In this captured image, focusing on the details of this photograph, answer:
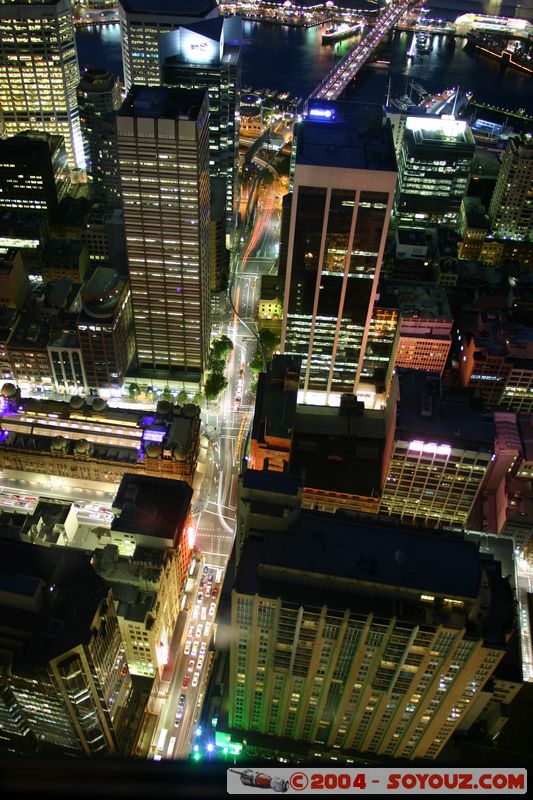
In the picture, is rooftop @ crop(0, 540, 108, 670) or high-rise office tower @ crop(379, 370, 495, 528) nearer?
rooftop @ crop(0, 540, 108, 670)

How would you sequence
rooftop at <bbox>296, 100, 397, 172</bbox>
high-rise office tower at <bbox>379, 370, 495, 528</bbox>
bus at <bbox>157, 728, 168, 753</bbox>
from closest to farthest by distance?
bus at <bbox>157, 728, 168, 753</bbox>, high-rise office tower at <bbox>379, 370, 495, 528</bbox>, rooftop at <bbox>296, 100, 397, 172</bbox>

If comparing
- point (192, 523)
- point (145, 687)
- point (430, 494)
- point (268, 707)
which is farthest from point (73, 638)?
point (430, 494)

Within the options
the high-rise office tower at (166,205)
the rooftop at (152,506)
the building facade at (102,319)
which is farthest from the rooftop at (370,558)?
the building facade at (102,319)

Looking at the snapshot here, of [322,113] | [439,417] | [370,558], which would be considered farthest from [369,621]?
[322,113]

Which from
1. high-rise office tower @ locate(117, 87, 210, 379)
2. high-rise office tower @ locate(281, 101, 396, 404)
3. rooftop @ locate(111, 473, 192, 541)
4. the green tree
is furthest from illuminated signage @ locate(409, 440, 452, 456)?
high-rise office tower @ locate(117, 87, 210, 379)

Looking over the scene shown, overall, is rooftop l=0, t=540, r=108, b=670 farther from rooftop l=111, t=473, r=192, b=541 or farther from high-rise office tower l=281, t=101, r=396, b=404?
high-rise office tower l=281, t=101, r=396, b=404

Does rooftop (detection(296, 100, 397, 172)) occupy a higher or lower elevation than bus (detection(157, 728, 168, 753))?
higher
